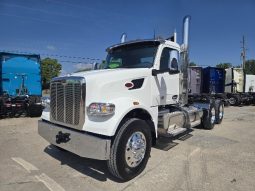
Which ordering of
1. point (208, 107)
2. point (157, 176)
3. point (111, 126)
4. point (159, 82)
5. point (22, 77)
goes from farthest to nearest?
point (22, 77) → point (208, 107) → point (159, 82) → point (157, 176) → point (111, 126)

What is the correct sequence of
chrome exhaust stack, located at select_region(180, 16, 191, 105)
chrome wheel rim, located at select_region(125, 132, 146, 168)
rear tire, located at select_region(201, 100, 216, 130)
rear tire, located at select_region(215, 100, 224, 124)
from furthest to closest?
rear tire, located at select_region(215, 100, 224, 124)
rear tire, located at select_region(201, 100, 216, 130)
chrome exhaust stack, located at select_region(180, 16, 191, 105)
chrome wheel rim, located at select_region(125, 132, 146, 168)

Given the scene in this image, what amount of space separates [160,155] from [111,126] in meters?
2.30

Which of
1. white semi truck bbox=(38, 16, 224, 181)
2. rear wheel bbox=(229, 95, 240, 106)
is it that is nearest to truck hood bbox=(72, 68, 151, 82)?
white semi truck bbox=(38, 16, 224, 181)

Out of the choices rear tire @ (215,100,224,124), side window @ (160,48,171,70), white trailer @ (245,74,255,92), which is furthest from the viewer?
white trailer @ (245,74,255,92)

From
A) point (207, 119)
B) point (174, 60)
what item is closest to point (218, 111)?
point (207, 119)

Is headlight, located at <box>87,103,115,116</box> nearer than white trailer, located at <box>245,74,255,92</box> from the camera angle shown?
Yes

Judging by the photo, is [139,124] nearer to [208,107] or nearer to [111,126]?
[111,126]

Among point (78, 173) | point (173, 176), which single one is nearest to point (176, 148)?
point (173, 176)

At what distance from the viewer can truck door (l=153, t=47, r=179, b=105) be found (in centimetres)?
587

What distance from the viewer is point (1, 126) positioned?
9.73 meters

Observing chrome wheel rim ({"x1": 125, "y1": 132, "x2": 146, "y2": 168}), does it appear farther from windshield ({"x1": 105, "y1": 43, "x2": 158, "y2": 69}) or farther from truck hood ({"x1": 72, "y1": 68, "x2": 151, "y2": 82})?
windshield ({"x1": 105, "y1": 43, "x2": 158, "y2": 69})

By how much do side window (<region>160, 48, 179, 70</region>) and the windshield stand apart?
28 centimetres

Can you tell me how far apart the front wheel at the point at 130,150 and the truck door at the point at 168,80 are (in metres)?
1.22

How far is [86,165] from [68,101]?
59.2 inches
